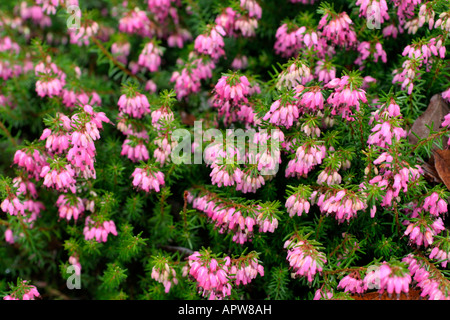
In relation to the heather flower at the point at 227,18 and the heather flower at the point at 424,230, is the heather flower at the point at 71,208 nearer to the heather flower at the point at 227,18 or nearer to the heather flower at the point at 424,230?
the heather flower at the point at 227,18

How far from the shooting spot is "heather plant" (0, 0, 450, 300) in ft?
11.4

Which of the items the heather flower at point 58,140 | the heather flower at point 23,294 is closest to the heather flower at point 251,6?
the heather flower at point 58,140

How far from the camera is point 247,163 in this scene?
3785mm

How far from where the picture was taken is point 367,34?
15.0 feet

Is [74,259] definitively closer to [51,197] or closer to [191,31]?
[51,197]

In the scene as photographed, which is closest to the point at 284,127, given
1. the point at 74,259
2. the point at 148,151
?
the point at 148,151

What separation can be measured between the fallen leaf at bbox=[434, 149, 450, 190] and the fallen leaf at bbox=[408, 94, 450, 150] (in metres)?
0.28

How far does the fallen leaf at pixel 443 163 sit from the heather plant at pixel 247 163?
0.01 m

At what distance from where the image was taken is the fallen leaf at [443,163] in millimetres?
3816

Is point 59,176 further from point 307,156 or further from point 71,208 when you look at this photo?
point 307,156

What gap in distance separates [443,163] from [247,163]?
67.7 inches

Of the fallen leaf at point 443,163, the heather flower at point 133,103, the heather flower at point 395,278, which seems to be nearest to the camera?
the heather flower at point 395,278
